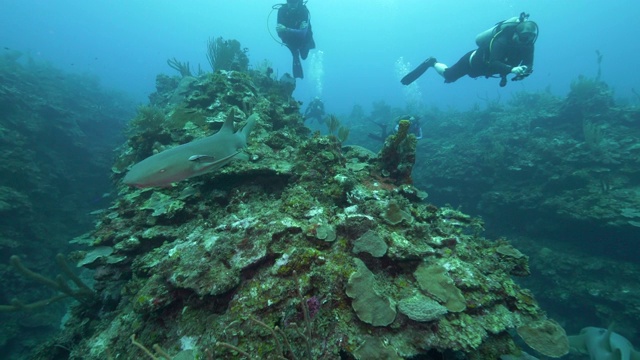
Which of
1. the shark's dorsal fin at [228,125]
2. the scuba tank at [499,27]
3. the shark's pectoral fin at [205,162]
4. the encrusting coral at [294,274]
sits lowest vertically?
the encrusting coral at [294,274]

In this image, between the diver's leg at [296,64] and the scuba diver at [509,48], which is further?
the diver's leg at [296,64]

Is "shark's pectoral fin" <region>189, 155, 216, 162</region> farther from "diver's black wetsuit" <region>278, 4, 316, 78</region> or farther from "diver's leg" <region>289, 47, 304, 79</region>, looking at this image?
"diver's leg" <region>289, 47, 304, 79</region>

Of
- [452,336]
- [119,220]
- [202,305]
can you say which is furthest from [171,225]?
[452,336]

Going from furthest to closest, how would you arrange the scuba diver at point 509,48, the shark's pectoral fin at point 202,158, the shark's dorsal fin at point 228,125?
1. the scuba diver at point 509,48
2. the shark's dorsal fin at point 228,125
3. the shark's pectoral fin at point 202,158

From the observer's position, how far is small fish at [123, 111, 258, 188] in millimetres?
2789

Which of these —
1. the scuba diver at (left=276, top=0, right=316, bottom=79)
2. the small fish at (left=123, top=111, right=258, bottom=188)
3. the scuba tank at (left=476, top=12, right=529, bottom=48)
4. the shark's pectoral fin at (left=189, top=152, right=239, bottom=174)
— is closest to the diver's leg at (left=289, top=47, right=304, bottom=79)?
the scuba diver at (left=276, top=0, right=316, bottom=79)

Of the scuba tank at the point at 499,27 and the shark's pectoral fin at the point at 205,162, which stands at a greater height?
the scuba tank at the point at 499,27

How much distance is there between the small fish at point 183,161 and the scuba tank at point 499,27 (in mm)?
9287

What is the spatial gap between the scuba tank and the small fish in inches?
366

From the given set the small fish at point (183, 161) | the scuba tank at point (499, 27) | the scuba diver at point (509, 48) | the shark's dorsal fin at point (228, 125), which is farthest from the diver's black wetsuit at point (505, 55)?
the small fish at point (183, 161)

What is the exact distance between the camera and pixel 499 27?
354 inches

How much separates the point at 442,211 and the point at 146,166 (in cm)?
387

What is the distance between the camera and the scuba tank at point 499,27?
28.1 ft

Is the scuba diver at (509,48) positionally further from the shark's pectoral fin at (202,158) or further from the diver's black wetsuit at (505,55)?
the shark's pectoral fin at (202,158)
